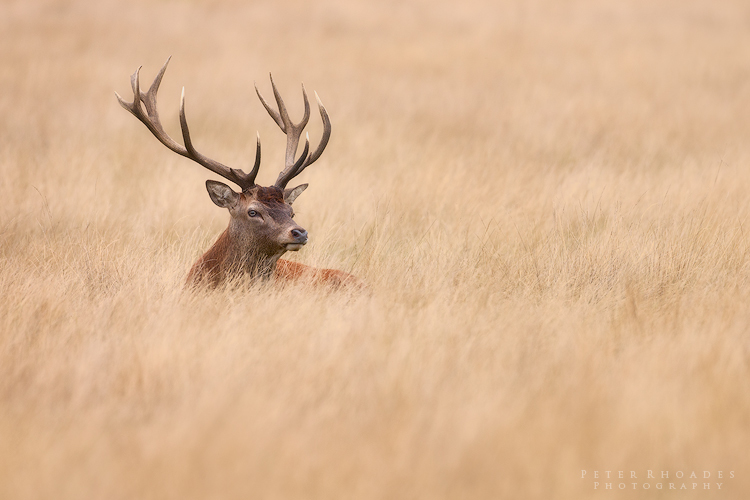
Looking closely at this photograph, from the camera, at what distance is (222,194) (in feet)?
15.9

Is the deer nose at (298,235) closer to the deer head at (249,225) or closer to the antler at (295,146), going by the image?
the deer head at (249,225)

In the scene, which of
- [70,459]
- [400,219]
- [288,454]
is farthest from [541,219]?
[70,459]

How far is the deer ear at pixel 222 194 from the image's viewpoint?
4.80m

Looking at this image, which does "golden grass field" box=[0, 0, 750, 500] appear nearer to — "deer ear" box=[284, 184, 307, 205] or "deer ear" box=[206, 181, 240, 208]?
"deer ear" box=[206, 181, 240, 208]

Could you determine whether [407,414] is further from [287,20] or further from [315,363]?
[287,20]

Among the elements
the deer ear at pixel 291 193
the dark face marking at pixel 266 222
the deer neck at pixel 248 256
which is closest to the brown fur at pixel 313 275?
the deer neck at pixel 248 256

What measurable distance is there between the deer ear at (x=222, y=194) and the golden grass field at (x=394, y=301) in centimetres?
50

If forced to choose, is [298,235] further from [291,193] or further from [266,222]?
[291,193]

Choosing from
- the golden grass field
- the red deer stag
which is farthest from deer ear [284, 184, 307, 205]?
the golden grass field

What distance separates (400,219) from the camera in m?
6.23

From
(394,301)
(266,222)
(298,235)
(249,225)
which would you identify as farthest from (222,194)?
(394,301)

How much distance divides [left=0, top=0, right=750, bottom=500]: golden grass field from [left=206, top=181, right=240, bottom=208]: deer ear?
1.65 feet

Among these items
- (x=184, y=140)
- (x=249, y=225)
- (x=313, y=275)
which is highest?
(x=184, y=140)

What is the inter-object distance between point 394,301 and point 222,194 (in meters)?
1.48
